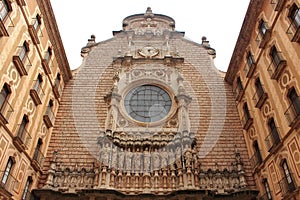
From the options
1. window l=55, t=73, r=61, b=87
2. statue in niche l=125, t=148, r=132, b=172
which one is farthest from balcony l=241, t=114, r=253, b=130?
window l=55, t=73, r=61, b=87

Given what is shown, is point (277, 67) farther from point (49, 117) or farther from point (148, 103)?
point (49, 117)

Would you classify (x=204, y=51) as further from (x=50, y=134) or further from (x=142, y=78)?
(x=50, y=134)

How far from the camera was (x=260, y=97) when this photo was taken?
13.8 m

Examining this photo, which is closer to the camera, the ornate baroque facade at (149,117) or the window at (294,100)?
the window at (294,100)

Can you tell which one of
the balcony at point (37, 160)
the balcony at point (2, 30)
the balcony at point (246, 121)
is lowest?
the balcony at point (37, 160)

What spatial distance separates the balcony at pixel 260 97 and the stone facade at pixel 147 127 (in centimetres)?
254

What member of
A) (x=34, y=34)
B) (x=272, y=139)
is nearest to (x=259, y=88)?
(x=272, y=139)

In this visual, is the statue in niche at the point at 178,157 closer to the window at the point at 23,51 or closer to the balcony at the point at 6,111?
the balcony at the point at 6,111

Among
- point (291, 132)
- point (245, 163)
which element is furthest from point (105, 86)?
point (291, 132)

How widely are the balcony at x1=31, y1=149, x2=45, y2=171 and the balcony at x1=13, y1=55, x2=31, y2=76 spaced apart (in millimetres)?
4373

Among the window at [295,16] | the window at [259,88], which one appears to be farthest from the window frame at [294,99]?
the window at [295,16]

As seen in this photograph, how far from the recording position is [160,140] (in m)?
15.1

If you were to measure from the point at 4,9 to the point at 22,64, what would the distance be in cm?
248

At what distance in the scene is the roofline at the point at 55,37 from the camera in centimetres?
1524
